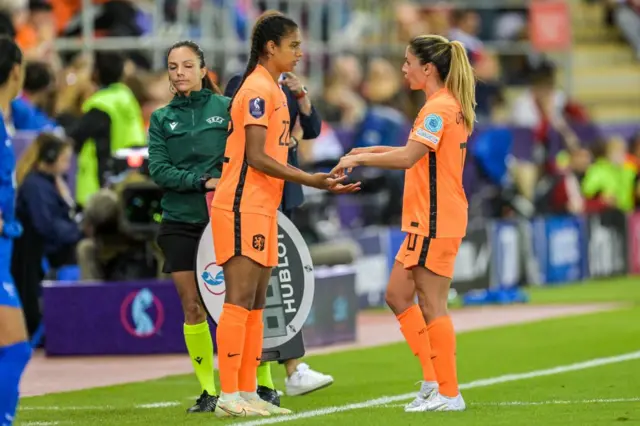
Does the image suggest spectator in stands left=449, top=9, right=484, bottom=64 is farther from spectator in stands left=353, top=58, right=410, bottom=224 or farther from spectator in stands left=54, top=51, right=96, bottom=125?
spectator in stands left=54, top=51, right=96, bottom=125

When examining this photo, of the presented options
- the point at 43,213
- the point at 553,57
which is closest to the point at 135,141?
the point at 43,213

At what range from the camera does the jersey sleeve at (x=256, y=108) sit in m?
7.92

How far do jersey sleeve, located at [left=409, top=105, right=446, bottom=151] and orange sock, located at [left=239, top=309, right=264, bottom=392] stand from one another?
1197 mm

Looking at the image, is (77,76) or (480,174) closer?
(77,76)

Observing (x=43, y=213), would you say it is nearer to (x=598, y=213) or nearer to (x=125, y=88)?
(x=125, y=88)

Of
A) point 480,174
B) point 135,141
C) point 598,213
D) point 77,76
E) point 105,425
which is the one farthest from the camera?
point 598,213

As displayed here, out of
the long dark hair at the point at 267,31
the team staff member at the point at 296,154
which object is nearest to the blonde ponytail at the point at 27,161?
the team staff member at the point at 296,154

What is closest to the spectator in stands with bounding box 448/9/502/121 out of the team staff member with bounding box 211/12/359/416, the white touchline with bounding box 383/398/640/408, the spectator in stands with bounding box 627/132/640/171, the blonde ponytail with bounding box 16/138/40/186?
the spectator in stands with bounding box 627/132/640/171

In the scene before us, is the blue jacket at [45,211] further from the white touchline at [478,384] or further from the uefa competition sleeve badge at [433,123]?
the uefa competition sleeve badge at [433,123]

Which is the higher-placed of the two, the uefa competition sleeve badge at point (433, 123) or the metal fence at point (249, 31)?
the metal fence at point (249, 31)

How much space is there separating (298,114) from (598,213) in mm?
12251

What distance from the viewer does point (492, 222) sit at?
61.1 ft

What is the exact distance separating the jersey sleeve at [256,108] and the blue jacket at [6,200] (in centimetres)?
148

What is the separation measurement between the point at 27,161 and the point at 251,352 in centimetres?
487
